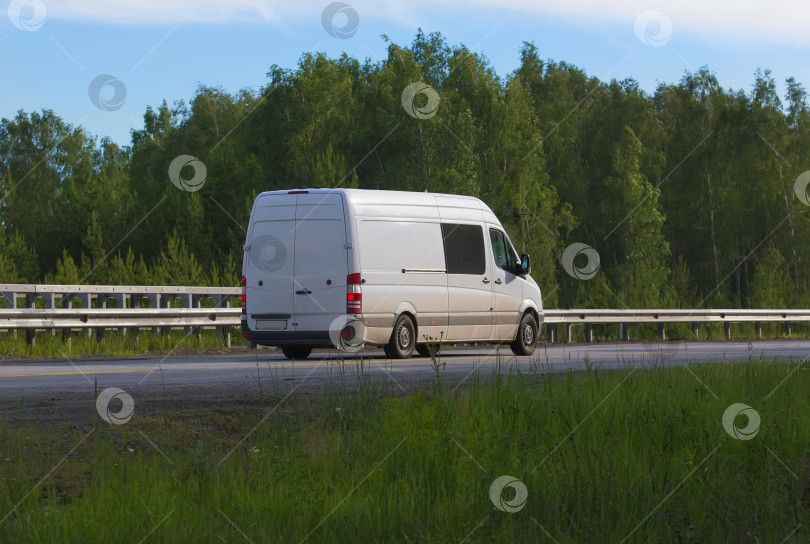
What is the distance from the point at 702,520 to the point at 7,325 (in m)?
13.7

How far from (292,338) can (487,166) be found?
41093 mm

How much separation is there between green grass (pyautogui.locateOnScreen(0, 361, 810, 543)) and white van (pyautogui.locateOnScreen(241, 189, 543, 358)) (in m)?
6.71

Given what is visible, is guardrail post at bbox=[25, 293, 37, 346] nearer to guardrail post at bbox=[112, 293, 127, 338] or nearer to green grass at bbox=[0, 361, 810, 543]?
guardrail post at bbox=[112, 293, 127, 338]

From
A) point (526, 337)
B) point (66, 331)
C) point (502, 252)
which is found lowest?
point (526, 337)

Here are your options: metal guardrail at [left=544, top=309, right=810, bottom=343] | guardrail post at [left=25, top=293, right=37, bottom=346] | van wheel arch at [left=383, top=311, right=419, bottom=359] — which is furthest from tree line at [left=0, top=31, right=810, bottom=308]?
van wheel arch at [left=383, top=311, right=419, bottom=359]

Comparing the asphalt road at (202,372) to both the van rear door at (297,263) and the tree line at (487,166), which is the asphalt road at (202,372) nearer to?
the van rear door at (297,263)

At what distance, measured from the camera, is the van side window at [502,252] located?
17155 mm

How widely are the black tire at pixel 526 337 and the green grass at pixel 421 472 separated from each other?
930cm

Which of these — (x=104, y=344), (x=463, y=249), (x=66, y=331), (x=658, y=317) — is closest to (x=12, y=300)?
(x=66, y=331)

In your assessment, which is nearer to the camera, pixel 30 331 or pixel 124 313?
pixel 30 331

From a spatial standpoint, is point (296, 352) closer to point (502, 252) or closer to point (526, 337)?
point (502, 252)

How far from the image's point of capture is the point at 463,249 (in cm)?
1653

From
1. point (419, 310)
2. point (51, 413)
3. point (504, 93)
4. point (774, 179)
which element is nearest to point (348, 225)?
point (419, 310)

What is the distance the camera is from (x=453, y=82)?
58.6 m
